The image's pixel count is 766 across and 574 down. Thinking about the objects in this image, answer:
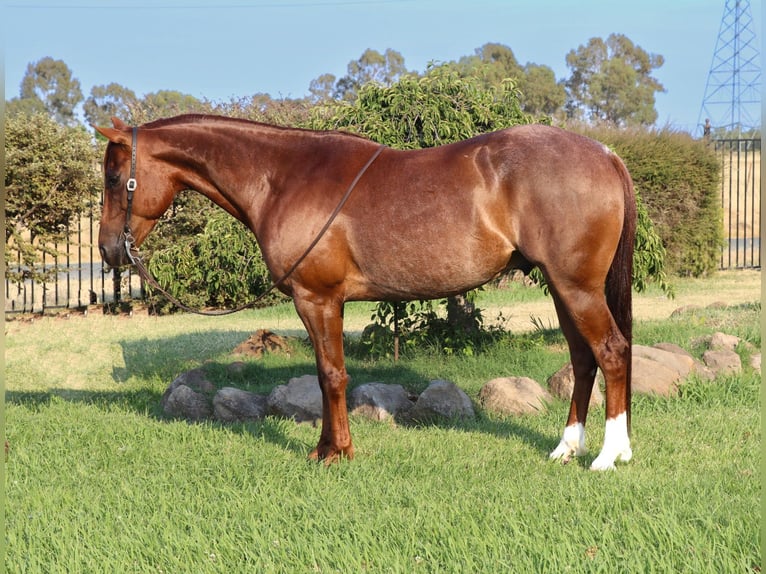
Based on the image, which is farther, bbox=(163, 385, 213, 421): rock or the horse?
bbox=(163, 385, 213, 421): rock

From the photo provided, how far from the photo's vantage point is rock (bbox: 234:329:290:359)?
8812mm

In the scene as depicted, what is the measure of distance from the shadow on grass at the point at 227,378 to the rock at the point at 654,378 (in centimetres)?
109

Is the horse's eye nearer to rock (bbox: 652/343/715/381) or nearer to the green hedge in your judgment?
rock (bbox: 652/343/715/381)

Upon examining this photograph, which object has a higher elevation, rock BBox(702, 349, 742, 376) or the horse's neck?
the horse's neck

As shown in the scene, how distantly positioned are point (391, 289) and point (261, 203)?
1.01 meters

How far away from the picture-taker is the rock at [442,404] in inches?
238

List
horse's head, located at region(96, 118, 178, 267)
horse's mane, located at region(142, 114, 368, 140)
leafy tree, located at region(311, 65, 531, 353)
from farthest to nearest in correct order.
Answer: leafy tree, located at region(311, 65, 531, 353)
horse's mane, located at region(142, 114, 368, 140)
horse's head, located at region(96, 118, 178, 267)

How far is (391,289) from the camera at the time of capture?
4750 millimetres

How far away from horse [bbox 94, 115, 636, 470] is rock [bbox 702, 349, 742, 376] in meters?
2.35

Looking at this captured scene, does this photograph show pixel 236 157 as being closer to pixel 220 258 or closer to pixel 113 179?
pixel 113 179

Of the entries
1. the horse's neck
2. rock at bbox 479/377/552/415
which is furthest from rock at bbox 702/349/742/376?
the horse's neck

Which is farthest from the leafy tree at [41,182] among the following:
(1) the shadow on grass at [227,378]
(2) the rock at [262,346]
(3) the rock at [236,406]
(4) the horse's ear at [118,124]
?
(4) the horse's ear at [118,124]

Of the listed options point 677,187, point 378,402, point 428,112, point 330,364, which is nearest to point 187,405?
point 378,402

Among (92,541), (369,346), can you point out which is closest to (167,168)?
(92,541)
